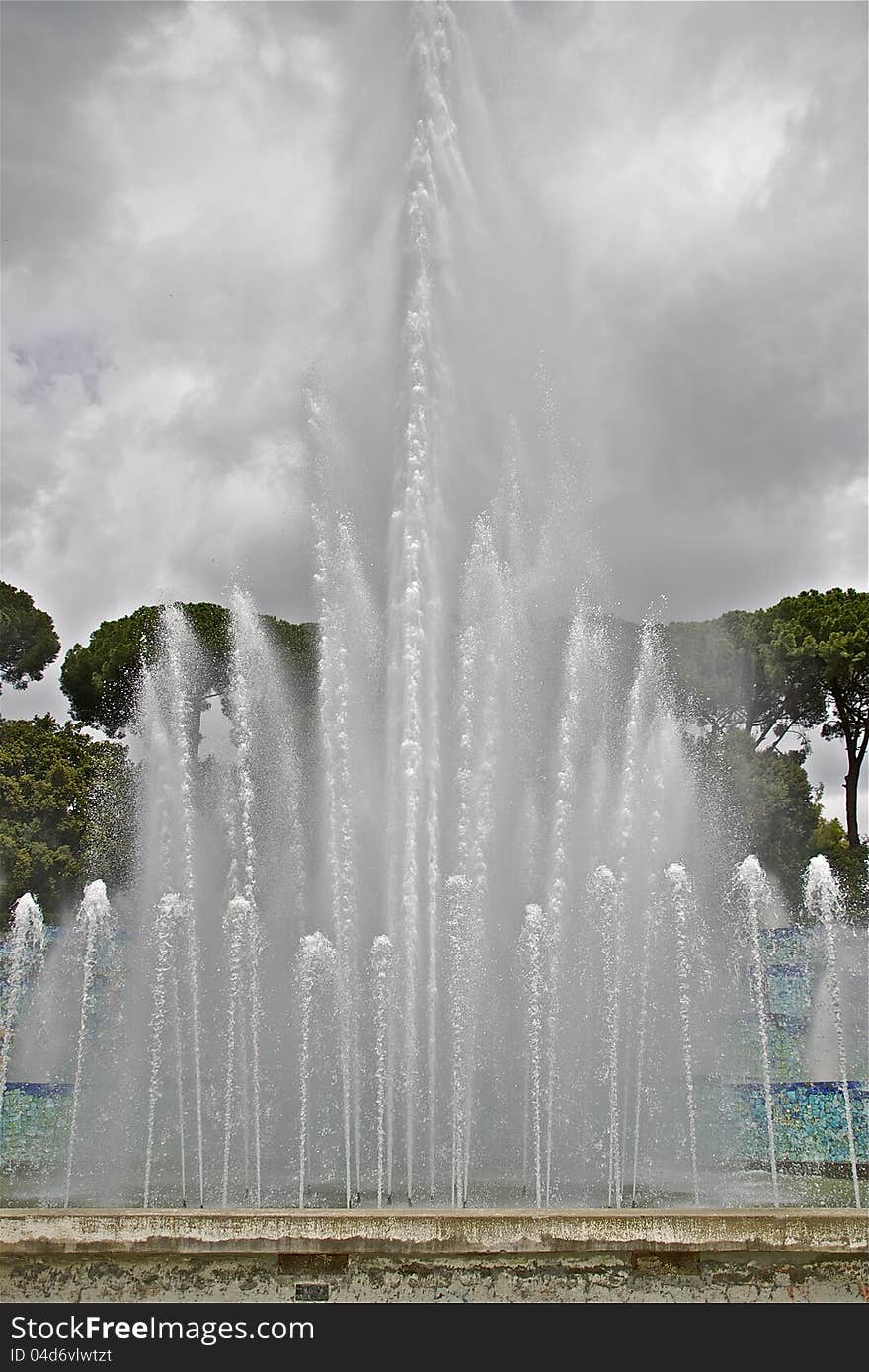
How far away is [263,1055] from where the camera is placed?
13.0 metres

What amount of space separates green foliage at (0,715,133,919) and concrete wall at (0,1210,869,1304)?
19786mm

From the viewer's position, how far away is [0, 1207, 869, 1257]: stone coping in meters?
5.20

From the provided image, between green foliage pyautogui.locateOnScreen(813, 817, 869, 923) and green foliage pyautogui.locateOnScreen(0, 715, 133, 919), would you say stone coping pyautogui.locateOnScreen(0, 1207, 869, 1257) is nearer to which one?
green foliage pyautogui.locateOnScreen(0, 715, 133, 919)

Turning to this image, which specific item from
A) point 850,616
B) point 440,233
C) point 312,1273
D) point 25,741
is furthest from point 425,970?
point 850,616

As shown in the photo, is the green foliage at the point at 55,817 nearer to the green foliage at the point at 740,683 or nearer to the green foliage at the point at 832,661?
the green foliage at the point at 740,683

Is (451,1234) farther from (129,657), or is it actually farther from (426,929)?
(129,657)

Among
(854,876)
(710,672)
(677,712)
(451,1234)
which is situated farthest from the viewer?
(710,672)

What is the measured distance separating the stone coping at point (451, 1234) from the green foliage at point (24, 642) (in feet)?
98.2

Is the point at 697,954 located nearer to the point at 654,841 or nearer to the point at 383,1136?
the point at 654,841

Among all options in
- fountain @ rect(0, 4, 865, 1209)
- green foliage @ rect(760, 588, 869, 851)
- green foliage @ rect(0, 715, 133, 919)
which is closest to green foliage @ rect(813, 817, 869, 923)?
green foliage @ rect(760, 588, 869, 851)

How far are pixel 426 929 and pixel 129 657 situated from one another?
22.5 metres

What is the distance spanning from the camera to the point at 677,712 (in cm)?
2972

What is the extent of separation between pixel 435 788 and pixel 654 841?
470 centimetres

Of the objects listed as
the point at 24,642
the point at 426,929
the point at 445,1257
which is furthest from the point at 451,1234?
the point at 24,642
